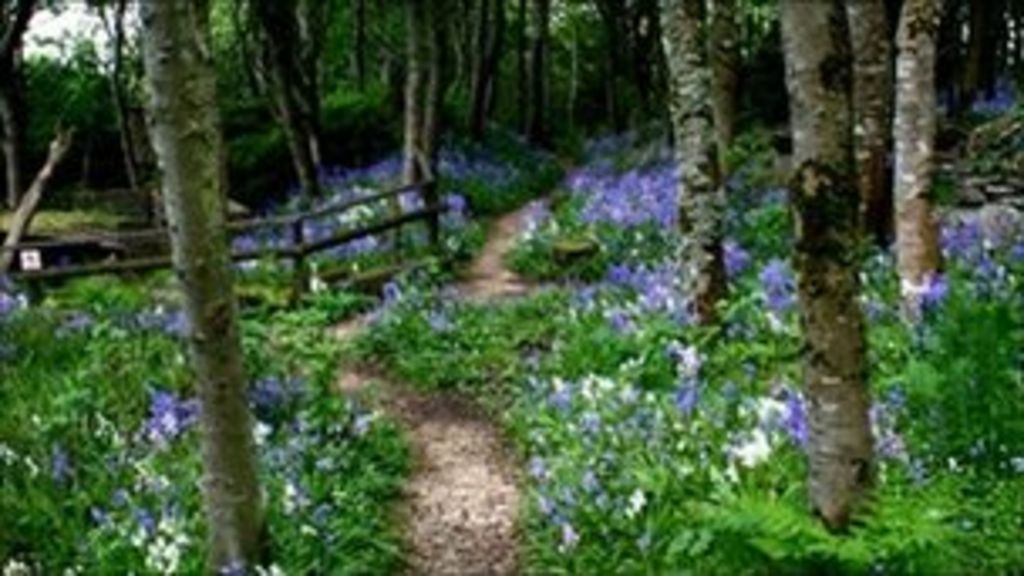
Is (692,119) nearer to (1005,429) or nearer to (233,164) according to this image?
(1005,429)

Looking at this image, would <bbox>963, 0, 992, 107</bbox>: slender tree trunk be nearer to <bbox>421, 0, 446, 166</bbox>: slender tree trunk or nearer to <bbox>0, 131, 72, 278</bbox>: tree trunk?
<bbox>421, 0, 446, 166</bbox>: slender tree trunk

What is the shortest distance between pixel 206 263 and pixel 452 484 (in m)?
3.45

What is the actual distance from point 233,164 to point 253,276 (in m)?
10.8

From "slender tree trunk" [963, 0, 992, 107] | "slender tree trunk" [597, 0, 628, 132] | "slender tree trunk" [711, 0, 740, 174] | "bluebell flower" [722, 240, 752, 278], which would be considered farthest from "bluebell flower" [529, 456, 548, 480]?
"slender tree trunk" [597, 0, 628, 132]

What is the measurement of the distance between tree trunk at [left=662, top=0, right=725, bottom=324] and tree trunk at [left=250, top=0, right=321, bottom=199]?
12.3m

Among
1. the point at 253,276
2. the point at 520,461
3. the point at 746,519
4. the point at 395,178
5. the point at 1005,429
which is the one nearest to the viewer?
the point at 746,519

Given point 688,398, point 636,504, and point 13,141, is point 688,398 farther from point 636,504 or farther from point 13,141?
point 13,141

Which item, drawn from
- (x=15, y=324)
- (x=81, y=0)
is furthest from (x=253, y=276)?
(x=81, y=0)

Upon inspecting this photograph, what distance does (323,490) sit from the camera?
27.6 ft

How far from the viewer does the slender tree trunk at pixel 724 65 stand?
47.1 feet

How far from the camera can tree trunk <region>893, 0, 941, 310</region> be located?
990 cm

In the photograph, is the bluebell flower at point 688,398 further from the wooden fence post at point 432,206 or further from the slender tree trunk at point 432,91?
the slender tree trunk at point 432,91

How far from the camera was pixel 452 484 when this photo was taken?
9.55 metres

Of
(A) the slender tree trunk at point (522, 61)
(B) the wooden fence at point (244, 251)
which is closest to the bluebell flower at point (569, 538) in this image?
(B) the wooden fence at point (244, 251)
